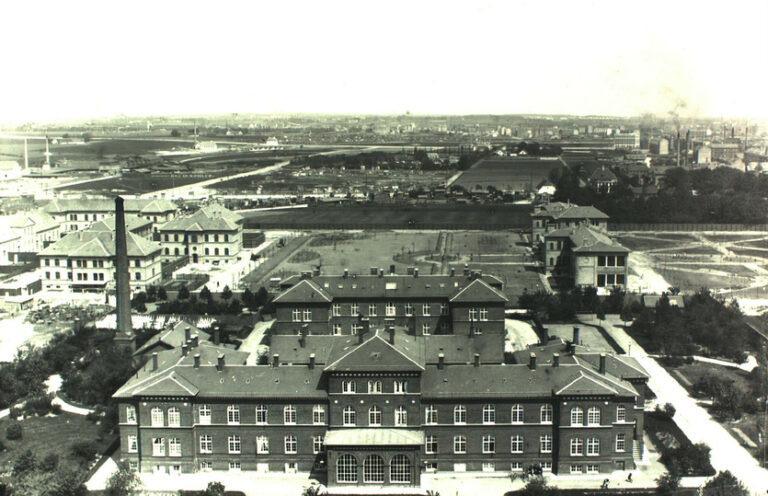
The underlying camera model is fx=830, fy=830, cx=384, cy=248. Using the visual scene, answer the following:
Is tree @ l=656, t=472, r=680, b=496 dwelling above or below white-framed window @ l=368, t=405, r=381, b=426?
below

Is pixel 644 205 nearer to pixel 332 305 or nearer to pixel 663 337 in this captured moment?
pixel 663 337

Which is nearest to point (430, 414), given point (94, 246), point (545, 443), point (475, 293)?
point (545, 443)

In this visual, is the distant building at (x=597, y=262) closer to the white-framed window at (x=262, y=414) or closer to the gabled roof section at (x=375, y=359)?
the gabled roof section at (x=375, y=359)

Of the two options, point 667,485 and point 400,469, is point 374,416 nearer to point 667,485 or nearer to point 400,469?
point 400,469

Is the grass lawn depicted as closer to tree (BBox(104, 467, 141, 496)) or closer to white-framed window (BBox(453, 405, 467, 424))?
tree (BBox(104, 467, 141, 496))

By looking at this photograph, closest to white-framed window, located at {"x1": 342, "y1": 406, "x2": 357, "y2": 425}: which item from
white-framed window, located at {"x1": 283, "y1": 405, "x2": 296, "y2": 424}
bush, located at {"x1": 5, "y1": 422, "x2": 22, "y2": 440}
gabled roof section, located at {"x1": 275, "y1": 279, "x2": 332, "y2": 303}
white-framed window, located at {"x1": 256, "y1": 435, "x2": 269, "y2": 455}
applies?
white-framed window, located at {"x1": 283, "y1": 405, "x2": 296, "y2": 424}

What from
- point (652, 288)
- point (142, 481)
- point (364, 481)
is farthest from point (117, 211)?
point (652, 288)
